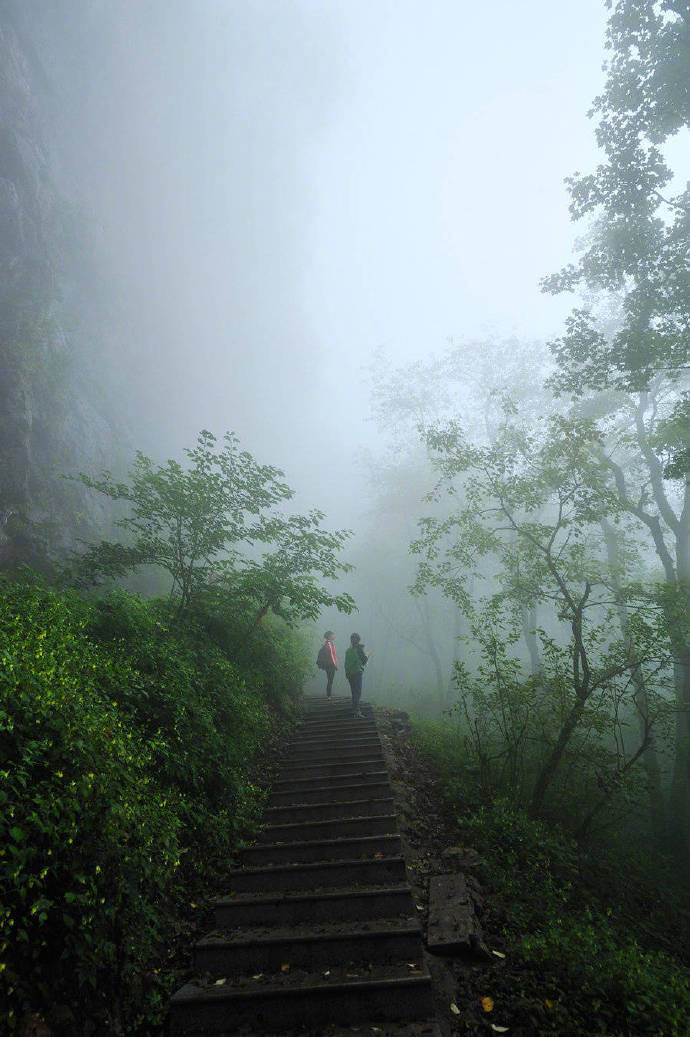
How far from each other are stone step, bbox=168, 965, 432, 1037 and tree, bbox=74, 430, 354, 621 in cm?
487

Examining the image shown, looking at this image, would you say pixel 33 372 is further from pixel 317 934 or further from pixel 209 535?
pixel 317 934

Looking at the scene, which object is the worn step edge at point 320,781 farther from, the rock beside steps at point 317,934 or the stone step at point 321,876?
the stone step at point 321,876

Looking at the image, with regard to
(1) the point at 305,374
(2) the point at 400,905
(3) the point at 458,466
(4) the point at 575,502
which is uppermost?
(1) the point at 305,374

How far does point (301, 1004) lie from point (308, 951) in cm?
45

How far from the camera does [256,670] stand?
10.0 meters

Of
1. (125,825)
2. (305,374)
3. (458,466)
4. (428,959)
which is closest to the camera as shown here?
(125,825)

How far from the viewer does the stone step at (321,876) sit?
5.04 m

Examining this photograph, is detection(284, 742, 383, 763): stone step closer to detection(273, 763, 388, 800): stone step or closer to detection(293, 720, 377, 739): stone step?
detection(293, 720, 377, 739): stone step

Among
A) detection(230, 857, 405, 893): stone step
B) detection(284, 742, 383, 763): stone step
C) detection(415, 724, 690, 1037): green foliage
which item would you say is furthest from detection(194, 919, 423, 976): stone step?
detection(284, 742, 383, 763): stone step

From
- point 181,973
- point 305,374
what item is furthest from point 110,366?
point 305,374

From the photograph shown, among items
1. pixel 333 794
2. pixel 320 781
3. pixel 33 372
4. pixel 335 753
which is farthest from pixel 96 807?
pixel 33 372

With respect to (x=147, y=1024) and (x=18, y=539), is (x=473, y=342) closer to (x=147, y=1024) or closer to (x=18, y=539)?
(x=18, y=539)

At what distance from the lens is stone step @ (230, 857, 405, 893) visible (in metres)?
5.04

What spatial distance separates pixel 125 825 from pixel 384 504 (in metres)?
26.9
